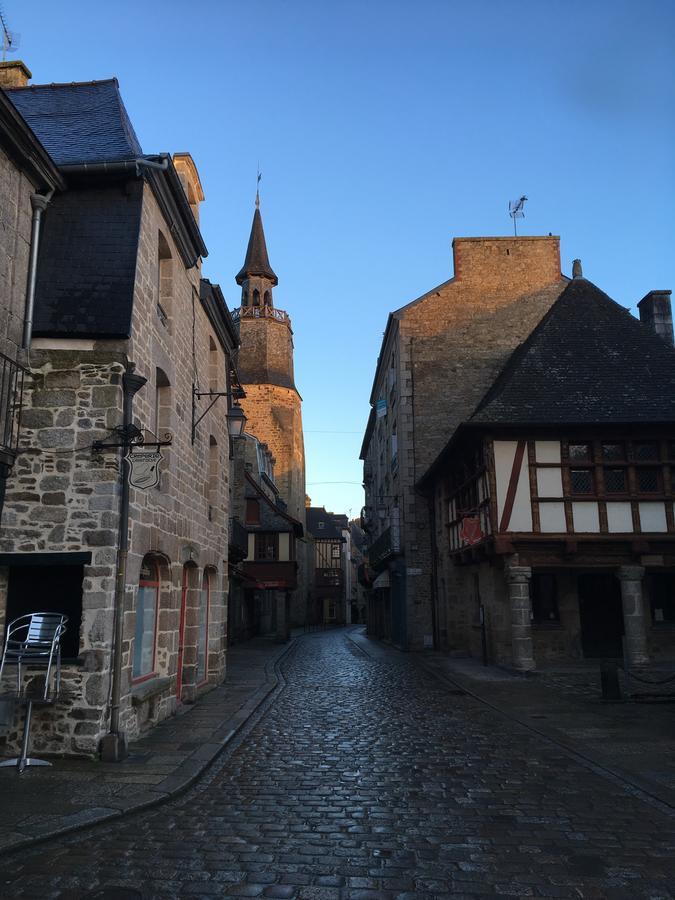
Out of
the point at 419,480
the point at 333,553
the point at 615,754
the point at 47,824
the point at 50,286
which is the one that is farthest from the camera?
the point at 333,553

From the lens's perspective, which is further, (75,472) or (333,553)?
(333,553)

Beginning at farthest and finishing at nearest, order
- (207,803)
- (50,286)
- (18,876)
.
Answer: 1. (50,286)
2. (207,803)
3. (18,876)

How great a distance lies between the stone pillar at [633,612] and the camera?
15.0m

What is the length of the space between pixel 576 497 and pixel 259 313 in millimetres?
40038

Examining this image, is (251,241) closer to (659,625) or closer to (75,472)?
(659,625)

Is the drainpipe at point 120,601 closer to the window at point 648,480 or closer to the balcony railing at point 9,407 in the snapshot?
the balcony railing at point 9,407

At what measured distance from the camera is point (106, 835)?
5199 mm

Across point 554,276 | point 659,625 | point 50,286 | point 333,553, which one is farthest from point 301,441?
point 50,286

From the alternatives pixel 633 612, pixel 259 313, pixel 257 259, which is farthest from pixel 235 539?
pixel 257 259

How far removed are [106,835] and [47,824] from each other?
43cm

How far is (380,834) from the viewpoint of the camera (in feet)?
17.2

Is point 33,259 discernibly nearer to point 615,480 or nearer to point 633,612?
point 615,480

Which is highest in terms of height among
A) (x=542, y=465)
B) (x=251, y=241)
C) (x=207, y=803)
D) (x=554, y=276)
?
(x=251, y=241)

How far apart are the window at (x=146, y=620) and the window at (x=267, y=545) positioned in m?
21.3
